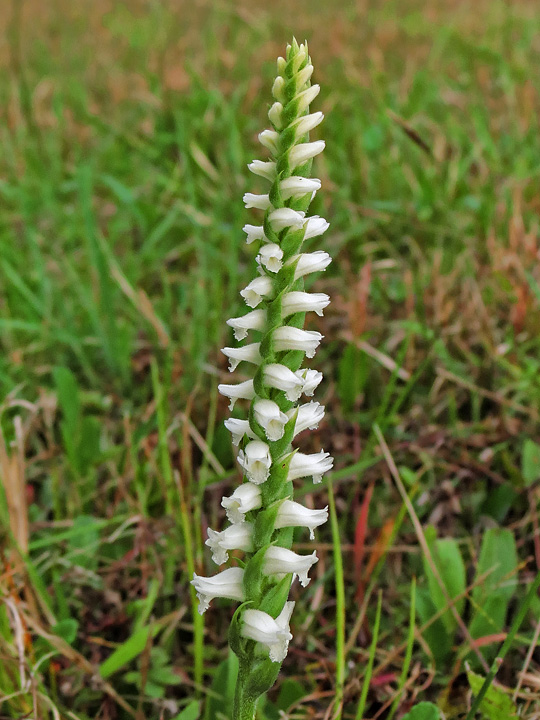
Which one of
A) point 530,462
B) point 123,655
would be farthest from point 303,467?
point 530,462

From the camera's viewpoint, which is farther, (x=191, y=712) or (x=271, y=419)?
(x=191, y=712)

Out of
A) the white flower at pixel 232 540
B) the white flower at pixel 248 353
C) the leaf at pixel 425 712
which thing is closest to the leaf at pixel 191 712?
the leaf at pixel 425 712

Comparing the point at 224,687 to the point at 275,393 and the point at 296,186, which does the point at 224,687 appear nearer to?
the point at 275,393

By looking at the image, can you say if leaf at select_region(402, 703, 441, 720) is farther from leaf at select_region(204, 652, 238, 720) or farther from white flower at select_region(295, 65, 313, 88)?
white flower at select_region(295, 65, 313, 88)

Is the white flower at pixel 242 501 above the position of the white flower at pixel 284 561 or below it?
above

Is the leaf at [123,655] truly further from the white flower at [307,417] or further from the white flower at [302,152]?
the white flower at [302,152]

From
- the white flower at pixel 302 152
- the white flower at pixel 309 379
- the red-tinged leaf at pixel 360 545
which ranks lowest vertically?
the red-tinged leaf at pixel 360 545

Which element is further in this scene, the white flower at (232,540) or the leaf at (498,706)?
the leaf at (498,706)
